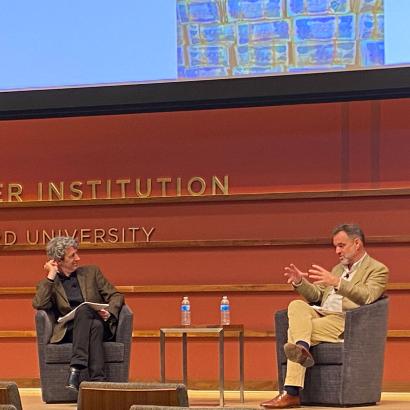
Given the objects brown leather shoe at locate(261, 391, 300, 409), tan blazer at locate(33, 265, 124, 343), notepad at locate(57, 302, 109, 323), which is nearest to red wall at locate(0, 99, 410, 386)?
tan blazer at locate(33, 265, 124, 343)

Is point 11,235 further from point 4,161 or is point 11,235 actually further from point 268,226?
point 268,226

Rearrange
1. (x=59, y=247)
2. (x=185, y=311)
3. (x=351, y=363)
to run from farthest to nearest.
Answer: (x=185, y=311), (x=59, y=247), (x=351, y=363)

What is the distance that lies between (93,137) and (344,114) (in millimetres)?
1899

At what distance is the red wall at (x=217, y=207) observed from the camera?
23.0 ft

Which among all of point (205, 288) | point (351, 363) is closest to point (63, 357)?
point (205, 288)

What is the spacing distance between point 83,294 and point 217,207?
133cm

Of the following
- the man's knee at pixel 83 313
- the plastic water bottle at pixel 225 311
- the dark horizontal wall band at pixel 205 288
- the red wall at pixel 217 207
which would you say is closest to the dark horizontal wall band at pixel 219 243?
the red wall at pixel 217 207

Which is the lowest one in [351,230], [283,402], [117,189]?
[283,402]

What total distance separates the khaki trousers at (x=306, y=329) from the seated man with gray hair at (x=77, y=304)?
3.88 ft

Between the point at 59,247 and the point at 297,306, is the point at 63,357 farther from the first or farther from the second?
the point at 297,306

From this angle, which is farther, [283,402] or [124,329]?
[124,329]

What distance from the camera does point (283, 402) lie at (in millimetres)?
5746

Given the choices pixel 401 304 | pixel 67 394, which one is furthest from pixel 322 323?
pixel 67 394

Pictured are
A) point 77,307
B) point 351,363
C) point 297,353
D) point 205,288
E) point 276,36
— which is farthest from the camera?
point 205,288
